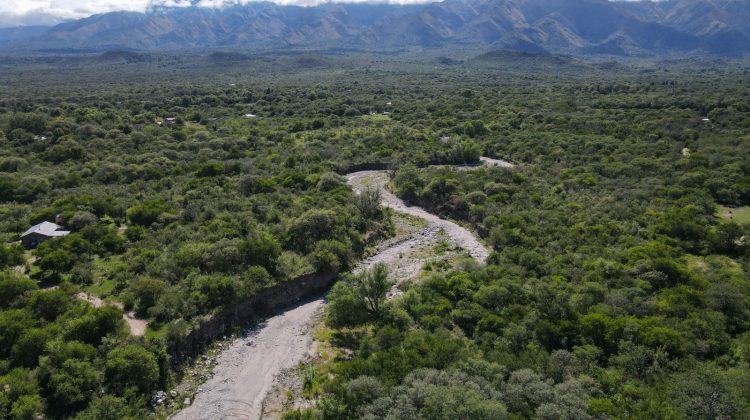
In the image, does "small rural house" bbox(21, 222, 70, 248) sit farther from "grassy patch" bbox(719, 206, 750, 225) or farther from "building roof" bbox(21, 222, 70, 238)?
"grassy patch" bbox(719, 206, 750, 225)

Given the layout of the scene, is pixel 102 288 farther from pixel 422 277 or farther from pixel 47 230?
pixel 422 277

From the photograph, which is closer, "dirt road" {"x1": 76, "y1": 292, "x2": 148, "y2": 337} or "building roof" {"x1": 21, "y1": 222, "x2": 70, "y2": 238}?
"dirt road" {"x1": 76, "y1": 292, "x2": 148, "y2": 337}

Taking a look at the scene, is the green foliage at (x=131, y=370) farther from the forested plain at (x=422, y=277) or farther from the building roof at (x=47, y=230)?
the building roof at (x=47, y=230)

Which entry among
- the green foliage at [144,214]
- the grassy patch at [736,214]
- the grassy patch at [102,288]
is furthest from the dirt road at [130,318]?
the grassy patch at [736,214]

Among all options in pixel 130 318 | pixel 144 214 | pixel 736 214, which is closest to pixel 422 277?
pixel 130 318

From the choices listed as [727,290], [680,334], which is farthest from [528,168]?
[680,334]

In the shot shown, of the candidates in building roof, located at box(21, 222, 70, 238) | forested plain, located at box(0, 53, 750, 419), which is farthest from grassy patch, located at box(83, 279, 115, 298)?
building roof, located at box(21, 222, 70, 238)
